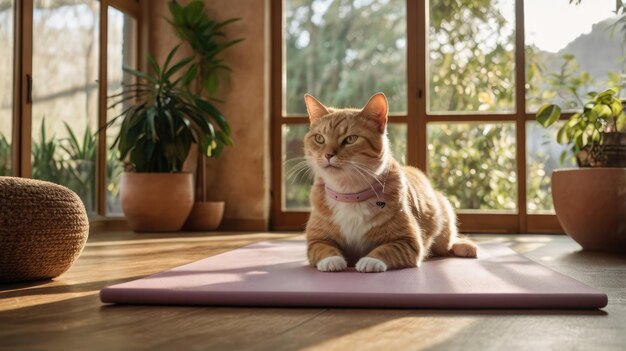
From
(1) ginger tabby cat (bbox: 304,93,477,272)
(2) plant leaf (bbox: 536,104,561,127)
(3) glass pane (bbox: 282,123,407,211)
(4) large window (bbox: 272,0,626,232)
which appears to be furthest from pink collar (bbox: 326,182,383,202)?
(3) glass pane (bbox: 282,123,407,211)

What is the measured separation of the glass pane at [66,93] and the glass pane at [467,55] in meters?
2.57

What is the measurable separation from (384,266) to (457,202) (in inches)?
124

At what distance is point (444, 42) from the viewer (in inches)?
198

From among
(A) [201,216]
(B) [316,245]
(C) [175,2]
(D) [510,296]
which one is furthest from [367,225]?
(C) [175,2]

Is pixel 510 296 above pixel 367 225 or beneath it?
beneath

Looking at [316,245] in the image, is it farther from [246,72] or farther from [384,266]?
[246,72]

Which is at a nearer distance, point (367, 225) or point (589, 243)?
point (367, 225)

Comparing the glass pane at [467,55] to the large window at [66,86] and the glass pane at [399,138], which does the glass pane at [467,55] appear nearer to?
the glass pane at [399,138]

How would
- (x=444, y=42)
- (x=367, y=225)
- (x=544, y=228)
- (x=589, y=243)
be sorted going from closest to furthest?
1. (x=367, y=225)
2. (x=589, y=243)
3. (x=544, y=228)
4. (x=444, y=42)

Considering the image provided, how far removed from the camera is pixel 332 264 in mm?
2018

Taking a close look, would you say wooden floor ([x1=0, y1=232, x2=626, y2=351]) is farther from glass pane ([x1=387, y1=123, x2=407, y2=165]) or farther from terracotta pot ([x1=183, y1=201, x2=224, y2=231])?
glass pane ([x1=387, y1=123, x2=407, y2=165])

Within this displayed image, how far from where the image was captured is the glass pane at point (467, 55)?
16.3ft

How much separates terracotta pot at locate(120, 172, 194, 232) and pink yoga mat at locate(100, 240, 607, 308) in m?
2.41

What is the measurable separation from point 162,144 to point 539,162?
2.82 meters
